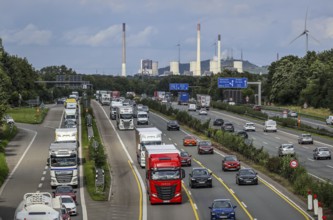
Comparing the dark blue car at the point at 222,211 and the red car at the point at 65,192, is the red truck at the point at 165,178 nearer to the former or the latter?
the red car at the point at 65,192

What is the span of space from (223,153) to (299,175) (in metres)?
29.0

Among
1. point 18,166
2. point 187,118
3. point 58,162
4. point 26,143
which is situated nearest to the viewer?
point 58,162

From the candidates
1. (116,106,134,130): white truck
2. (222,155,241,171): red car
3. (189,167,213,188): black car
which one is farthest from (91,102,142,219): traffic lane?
(116,106,134,130): white truck

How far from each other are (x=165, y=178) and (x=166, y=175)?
21 cm

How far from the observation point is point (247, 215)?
42.5 meters

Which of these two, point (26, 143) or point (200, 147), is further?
point (26, 143)

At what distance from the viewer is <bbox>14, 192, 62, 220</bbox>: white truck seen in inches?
1120

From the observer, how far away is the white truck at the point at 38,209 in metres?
28.5

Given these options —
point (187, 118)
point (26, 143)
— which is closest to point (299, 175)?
point (26, 143)

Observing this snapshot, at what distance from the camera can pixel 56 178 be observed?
55.9 meters

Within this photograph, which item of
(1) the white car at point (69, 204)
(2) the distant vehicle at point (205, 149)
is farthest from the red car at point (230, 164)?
(1) the white car at point (69, 204)

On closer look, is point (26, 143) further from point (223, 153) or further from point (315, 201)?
→ point (315, 201)

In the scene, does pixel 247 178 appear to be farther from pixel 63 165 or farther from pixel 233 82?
pixel 233 82

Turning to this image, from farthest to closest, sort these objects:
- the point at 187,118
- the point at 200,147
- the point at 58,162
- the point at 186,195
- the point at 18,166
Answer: the point at 187,118 < the point at 200,147 < the point at 18,166 < the point at 58,162 < the point at 186,195
